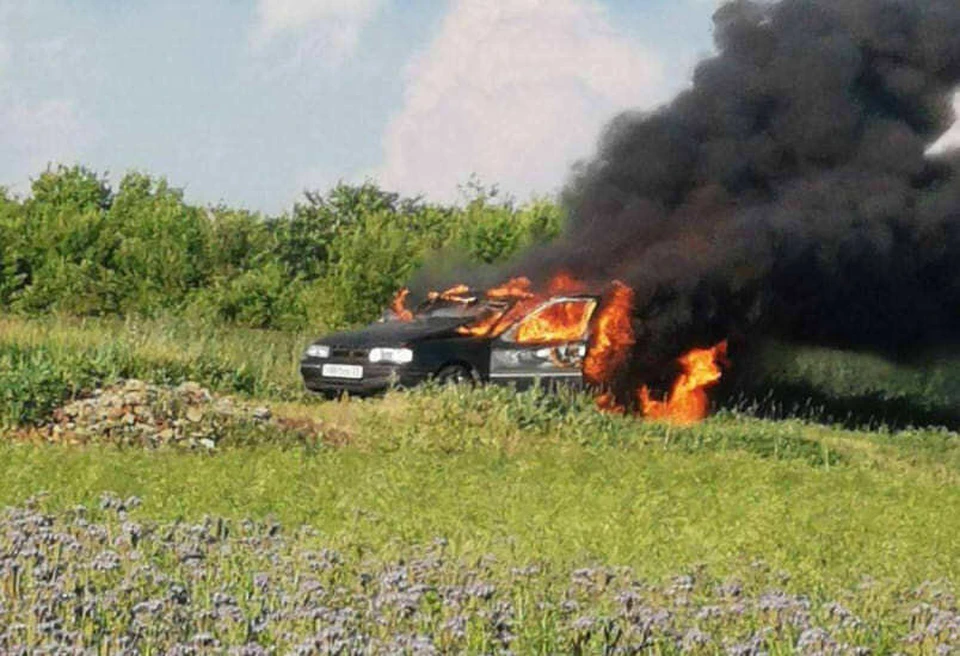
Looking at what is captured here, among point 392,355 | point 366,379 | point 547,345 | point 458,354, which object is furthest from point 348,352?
point 547,345

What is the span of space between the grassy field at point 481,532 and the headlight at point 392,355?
103 centimetres

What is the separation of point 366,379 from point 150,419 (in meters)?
6.32

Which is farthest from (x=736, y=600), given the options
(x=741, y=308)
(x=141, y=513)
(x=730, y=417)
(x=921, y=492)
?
(x=741, y=308)

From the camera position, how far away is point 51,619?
7148 mm

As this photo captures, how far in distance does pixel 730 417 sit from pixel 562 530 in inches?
470

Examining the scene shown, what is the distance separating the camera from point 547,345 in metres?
23.0

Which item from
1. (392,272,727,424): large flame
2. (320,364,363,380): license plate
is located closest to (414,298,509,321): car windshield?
(392,272,727,424): large flame

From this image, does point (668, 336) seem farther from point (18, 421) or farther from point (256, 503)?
point (256, 503)

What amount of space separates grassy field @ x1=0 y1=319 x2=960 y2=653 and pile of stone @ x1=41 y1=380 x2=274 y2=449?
41 cm

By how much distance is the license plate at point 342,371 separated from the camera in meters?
23.9

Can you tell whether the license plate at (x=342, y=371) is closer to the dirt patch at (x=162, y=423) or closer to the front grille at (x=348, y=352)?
the front grille at (x=348, y=352)

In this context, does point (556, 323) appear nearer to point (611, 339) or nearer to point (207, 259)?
point (611, 339)

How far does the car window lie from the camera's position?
2322 cm

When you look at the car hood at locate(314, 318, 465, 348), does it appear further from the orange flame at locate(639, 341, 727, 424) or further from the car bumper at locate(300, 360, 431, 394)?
the orange flame at locate(639, 341, 727, 424)
